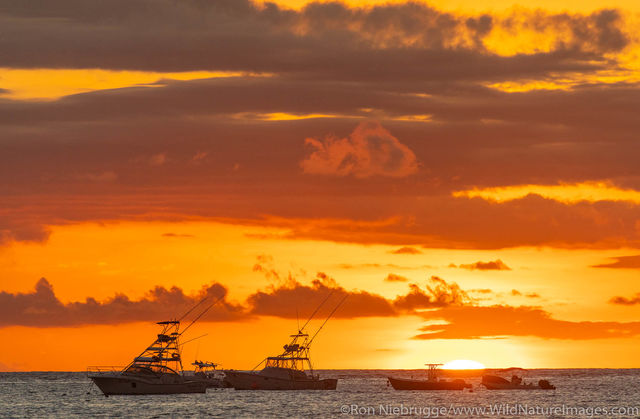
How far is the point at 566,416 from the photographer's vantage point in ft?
561

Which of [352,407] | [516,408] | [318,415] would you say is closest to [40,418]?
[318,415]

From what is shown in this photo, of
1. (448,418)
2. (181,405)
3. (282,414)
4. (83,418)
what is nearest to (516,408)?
(448,418)

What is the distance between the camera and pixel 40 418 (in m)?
172

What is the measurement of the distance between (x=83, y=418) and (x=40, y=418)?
8444 mm

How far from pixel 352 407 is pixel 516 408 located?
28281 millimetres

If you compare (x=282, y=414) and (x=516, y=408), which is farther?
(x=516, y=408)

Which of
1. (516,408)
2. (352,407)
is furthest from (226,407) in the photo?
(516,408)

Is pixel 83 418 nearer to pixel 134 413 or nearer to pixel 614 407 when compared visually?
pixel 134 413

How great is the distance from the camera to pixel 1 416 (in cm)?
17562

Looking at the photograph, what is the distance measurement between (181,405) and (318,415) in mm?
29971

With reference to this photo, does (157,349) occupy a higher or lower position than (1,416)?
higher

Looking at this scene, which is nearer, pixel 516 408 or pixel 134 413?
pixel 134 413

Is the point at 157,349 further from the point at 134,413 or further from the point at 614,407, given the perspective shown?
the point at 614,407

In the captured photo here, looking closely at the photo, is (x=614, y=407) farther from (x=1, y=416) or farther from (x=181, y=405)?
(x=1, y=416)
